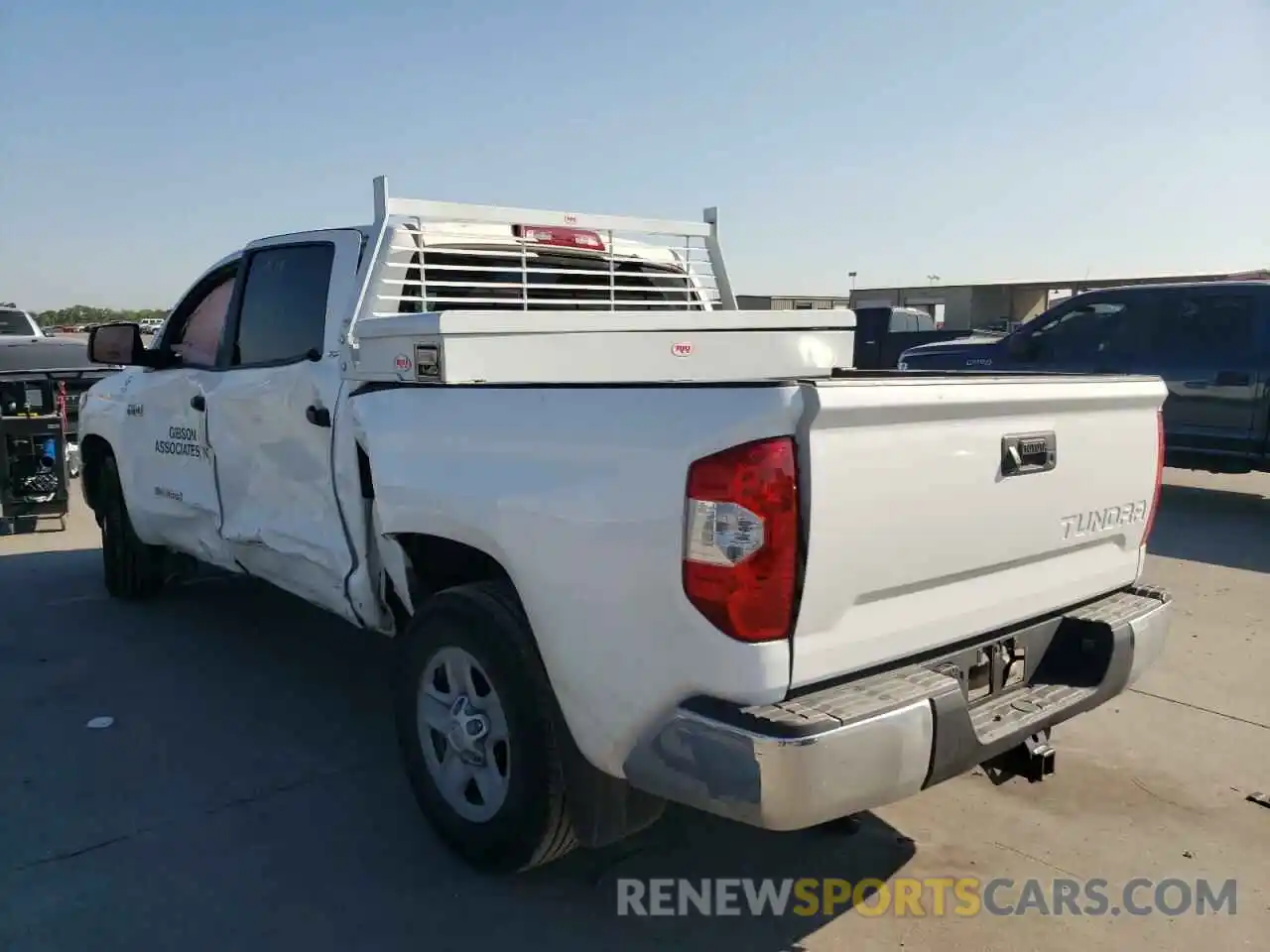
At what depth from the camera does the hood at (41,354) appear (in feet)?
35.9

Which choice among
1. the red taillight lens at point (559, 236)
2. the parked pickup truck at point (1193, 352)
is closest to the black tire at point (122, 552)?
the red taillight lens at point (559, 236)

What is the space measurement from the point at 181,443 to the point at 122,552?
4.57ft

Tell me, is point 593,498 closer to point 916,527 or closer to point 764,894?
point 916,527

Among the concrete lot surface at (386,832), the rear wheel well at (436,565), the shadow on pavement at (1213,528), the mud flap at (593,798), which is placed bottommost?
the concrete lot surface at (386,832)

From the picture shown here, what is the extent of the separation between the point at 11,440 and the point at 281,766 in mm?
6100

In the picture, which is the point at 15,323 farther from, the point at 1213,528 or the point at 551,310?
the point at 1213,528

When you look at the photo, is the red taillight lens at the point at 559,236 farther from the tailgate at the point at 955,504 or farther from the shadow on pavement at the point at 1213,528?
the shadow on pavement at the point at 1213,528

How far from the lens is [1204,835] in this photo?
3.49 meters

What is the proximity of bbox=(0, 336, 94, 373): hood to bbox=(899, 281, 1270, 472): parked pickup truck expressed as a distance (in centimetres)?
956

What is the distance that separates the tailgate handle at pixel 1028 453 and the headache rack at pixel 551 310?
60.6 inches

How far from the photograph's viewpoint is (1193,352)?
9.12 meters

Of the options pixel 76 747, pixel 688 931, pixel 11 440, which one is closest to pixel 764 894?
pixel 688 931

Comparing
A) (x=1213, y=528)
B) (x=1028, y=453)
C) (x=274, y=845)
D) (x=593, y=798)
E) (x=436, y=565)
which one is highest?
(x=1028, y=453)

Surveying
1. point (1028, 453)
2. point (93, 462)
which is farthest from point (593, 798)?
point (93, 462)
